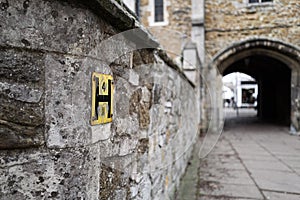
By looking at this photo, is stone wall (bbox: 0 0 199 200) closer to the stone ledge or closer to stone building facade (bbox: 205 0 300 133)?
the stone ledge

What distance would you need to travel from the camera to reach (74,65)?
2.65 ft

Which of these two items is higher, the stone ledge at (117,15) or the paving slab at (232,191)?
the stone ledge at (117,15)

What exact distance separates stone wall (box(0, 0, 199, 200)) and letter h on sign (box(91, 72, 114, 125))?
0.08ft

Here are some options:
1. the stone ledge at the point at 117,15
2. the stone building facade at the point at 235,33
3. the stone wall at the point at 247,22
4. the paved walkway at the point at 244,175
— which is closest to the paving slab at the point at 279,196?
the paved walkway at the point at 244,175

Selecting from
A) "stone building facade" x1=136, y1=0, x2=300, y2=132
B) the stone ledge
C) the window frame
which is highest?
the window frame

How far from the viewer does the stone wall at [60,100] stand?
0.68 meters

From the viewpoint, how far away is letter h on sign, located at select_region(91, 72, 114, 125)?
0.88m

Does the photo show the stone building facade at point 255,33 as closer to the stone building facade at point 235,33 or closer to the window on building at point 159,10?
the stone building facade at point 235,33

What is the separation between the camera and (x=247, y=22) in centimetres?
683

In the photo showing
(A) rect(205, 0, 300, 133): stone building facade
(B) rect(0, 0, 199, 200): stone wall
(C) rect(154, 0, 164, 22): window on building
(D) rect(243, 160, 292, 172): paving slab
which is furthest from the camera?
(C) rect(154, 0, 164, 22): window on building

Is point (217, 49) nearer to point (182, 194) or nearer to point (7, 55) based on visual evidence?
point (182, 194)

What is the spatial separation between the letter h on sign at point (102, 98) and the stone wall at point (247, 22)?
21.1 feet

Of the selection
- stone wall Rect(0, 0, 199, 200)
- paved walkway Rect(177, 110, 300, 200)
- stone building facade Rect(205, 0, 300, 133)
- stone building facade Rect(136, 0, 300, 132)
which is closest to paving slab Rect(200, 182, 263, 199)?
paved walkway Rect(177, 110, 300, 200)

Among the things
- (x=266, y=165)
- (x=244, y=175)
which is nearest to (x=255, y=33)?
(x=266, y=165)
